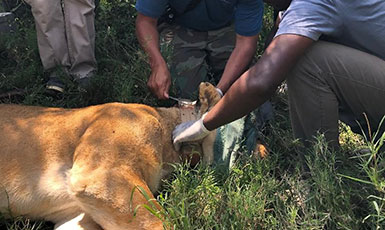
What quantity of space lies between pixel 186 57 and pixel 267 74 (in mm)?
1769

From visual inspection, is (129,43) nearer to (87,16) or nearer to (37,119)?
(87,16)

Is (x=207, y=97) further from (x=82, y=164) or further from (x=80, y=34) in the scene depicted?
(x=80, y=34)

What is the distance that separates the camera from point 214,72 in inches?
168

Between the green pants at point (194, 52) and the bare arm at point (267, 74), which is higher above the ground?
the bare arm at point (267, 74)

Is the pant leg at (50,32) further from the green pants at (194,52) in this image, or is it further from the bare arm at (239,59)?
the bare arm at (239,59)

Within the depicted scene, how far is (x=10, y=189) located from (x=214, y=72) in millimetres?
2313

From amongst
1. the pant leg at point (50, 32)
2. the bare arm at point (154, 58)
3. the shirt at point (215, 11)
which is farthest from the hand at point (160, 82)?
the pant leg at point (50, 32)

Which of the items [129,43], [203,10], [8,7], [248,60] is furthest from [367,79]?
[8,7]

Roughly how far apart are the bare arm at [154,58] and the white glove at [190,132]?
646 mm

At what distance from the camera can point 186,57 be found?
4121 millimetres

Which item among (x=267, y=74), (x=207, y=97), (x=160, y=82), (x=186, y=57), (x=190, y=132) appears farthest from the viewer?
(x=186, y=57)

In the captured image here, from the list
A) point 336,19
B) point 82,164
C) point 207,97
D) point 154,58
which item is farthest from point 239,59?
point 82,164

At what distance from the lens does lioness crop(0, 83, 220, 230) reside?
7.75 ft

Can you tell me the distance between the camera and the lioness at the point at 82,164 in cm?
236
